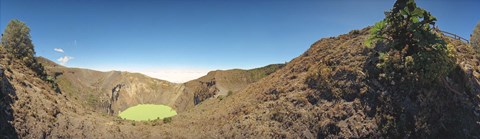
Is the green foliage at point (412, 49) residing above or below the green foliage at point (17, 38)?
below

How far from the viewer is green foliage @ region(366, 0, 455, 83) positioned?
18.5 meters

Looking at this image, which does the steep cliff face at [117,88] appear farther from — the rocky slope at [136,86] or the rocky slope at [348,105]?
the rocky slope at [348,105]


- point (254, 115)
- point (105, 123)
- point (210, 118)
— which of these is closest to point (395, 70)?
point (254, 115)

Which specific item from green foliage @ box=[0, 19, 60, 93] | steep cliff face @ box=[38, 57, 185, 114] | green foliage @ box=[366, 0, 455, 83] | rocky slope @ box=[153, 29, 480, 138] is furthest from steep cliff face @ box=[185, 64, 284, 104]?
green foliage @ box=[366, 0, 455, 83]

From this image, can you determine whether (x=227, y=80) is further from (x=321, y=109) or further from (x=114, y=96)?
(x=321, y=109)

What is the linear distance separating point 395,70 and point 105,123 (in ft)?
85.1

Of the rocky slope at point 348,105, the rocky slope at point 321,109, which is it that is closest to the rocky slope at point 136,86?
the rocky slope at point 321,109

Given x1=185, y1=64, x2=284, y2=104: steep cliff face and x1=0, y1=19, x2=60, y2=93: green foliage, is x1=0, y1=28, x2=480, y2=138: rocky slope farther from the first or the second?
x1=185, y1=64, x2=284, y2=104: steep cliff face

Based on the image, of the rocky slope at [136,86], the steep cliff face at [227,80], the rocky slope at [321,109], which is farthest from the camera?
the rocky slope at [136,86]

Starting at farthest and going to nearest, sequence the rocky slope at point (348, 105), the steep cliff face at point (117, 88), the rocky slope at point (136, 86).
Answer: the steep cliff face at point (117, 88), the rocky slope at point (136, 86), the rocky slope at point (348, 105)

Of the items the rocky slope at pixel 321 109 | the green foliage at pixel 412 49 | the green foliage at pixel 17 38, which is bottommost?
the rocky slope at pixel 321 109

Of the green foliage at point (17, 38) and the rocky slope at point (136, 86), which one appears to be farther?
the rocky slope at point (136, 86)

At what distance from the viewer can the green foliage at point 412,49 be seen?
1855cm

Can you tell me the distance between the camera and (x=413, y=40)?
19891 mm
